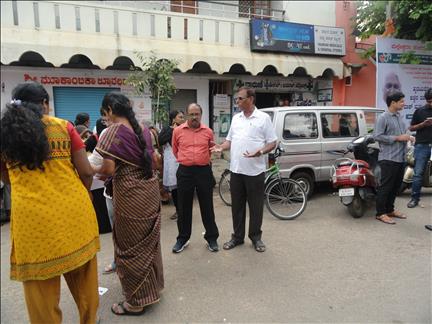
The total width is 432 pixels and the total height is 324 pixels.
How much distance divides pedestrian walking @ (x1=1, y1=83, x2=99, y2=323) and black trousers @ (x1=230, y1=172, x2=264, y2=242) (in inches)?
80.9

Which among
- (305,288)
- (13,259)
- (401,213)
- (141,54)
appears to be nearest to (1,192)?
(13,259)

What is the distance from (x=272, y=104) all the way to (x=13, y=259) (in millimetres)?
10671

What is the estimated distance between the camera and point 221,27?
9875 millimetres

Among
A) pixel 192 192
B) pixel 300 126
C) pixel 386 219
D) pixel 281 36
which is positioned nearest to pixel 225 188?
pixel 300 126

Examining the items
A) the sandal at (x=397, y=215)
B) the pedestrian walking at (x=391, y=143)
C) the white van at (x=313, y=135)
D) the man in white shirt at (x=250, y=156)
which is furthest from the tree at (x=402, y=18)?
the man in white shirt at (x=250, y=156)

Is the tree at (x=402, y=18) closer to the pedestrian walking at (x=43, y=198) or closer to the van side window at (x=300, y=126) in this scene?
the van side window at (x=300, y=126)

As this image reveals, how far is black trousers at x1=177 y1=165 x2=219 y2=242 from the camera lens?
3818 millimetres

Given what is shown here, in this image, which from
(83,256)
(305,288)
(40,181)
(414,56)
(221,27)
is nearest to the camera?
(40,181)

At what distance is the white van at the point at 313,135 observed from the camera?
568 centimetres

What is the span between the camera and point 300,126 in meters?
5.79

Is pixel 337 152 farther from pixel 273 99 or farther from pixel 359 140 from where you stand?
pixel 273 99

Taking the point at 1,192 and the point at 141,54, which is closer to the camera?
the point at 1,192

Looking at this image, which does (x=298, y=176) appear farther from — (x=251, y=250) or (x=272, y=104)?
(x=272, y=104)

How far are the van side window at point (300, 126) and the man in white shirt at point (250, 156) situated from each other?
1873 millimetres
